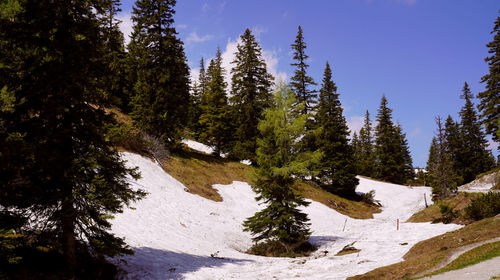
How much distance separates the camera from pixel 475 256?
938cm

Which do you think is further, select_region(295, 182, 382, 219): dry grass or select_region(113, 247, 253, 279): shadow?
select_region(295, 182, 382, 219): dry grass

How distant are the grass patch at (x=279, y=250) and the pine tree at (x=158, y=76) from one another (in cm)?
1492

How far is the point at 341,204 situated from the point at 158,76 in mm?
24800

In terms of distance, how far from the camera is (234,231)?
2112 cm

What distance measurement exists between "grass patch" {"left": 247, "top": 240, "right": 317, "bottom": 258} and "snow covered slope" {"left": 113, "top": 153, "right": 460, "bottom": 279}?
0.91 meters

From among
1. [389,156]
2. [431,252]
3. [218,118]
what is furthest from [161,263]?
[389,156]

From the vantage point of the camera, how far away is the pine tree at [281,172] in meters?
18.2

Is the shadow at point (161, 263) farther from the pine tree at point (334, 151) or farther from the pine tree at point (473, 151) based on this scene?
the pine tree at point (473, 151)

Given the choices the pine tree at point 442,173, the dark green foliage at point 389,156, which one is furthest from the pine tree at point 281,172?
the dark green foliage at point 389,156

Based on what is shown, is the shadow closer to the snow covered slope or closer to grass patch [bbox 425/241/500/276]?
the snow covered slope

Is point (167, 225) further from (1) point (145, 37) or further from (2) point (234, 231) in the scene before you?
(1) point (145, 37)

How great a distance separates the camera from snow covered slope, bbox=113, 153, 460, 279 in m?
12.8

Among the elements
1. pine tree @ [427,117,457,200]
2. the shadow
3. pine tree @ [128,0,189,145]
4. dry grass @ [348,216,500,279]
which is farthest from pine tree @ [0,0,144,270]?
pine tree @ [427,117,457,200]

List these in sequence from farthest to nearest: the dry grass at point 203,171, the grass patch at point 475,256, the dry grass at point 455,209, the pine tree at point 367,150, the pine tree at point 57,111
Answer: the pine tree at point 367,150 → the dry grass at point 203,171 → the dry grass at point 455,209 → the grass patch at point 475,256 → the pine tree at point 57,111
